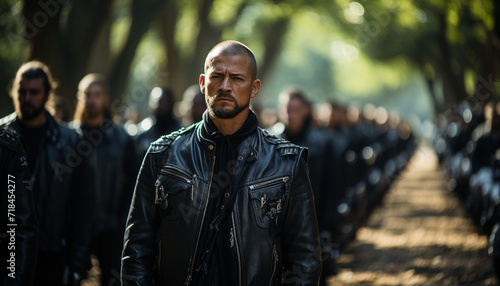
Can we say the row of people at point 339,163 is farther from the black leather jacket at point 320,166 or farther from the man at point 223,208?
the man at point 223,208

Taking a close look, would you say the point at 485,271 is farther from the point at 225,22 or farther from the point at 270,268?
the point at 225,22

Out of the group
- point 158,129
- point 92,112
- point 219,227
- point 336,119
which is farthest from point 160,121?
point 336,119

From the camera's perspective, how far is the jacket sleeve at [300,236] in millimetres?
3316

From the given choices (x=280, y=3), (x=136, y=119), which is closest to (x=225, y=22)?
(x=280, y=3)

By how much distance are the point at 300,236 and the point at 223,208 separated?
15.6 inches

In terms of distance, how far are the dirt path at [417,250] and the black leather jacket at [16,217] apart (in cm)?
563

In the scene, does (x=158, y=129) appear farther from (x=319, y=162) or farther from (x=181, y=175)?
(x=181, y=175)

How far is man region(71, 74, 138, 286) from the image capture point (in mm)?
6387

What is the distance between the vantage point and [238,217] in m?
3.28

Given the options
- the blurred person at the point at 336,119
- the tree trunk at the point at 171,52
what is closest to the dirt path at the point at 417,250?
the blurred person at the point at 336,119

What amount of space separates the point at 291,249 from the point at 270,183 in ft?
1.12

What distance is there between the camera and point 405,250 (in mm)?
10883

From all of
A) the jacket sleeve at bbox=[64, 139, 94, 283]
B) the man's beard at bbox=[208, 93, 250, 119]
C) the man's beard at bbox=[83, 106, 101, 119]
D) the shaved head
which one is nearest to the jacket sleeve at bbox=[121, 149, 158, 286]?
the man's beard at bbox=[208, 93, 250, 119]

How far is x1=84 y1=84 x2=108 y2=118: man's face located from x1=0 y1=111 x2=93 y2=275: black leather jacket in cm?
137
